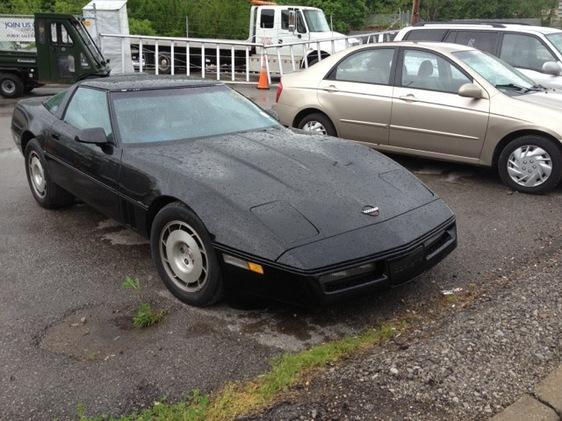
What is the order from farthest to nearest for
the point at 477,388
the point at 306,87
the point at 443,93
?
the point at 306,87 → the point at 443,93 → the point at 477,388

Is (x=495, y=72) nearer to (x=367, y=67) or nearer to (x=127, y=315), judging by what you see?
(x=367, y=67)

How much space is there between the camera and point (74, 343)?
3.37 metres

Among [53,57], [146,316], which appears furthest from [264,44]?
[146,316]

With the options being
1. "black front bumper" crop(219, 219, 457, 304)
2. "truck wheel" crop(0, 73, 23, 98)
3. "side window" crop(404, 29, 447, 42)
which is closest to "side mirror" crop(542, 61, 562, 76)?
"side window" crop(404, 29, 447, 42)

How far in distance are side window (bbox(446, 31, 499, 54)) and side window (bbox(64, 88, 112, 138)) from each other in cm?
657

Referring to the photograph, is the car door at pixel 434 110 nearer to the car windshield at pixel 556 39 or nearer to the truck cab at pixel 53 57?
the car windshield at pixel 556 39

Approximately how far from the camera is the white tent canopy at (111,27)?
1736 cm

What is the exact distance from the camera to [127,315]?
12.1 ft

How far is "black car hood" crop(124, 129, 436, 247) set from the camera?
3480 mm

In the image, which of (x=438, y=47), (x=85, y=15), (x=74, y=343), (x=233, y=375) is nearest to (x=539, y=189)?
(x=438, y=47)

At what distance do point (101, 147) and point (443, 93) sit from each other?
4056mm

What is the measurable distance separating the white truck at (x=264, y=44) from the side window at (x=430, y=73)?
10.4 m

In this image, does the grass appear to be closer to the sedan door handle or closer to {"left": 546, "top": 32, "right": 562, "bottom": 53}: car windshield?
the sedan door handle

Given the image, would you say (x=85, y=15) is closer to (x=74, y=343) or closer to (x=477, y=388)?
(x=74, y=343)
